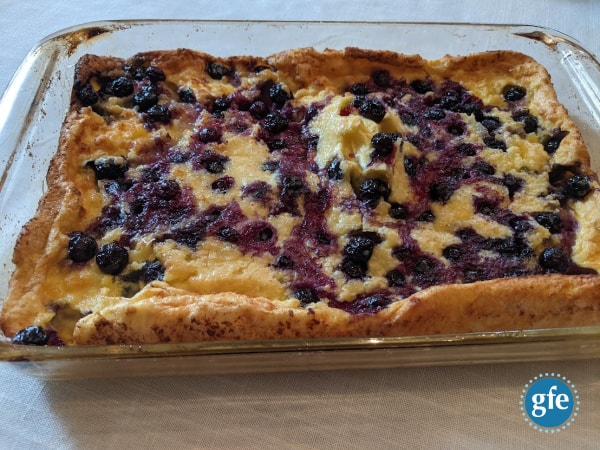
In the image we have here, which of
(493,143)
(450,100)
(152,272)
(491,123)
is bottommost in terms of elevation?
(152,272)

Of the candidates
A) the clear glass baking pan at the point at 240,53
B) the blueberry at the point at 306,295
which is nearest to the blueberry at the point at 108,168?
the clear glass baking pan at the point at 240,53

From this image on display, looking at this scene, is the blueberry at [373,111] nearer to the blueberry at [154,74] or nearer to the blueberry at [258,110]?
the blueberry at [258,110]

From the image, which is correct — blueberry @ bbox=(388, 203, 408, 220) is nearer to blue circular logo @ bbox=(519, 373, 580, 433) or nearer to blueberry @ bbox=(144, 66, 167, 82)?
blue circular logo @ bbox=(519, 373, 580, 433)

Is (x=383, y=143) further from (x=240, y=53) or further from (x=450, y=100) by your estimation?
(x=240, y=53)

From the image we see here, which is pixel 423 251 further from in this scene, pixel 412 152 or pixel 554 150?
pixel 554 150

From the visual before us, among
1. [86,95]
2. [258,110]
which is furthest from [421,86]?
[86,95]

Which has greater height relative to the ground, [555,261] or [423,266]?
[555,261]

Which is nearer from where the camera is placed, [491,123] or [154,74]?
[491,123]
